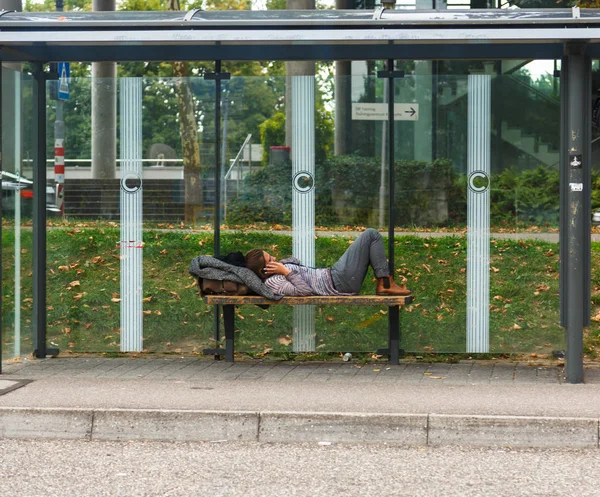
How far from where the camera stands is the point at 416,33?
25.4 ft

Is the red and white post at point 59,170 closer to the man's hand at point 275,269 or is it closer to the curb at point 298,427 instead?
the man's hand at point 275,269

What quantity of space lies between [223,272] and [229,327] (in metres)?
0.54

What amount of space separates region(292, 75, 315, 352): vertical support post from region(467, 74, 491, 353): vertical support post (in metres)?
1.32

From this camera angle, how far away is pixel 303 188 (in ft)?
29.9

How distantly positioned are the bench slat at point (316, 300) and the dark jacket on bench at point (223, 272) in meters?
0.07

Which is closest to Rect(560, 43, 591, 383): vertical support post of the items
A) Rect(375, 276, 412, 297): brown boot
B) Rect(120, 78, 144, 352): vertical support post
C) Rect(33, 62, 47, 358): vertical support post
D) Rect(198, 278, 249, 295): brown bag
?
Rect(375, 276, 412, 297): brown boot

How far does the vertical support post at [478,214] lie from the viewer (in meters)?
8.88

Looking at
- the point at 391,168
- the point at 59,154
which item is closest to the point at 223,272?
the point at 391,168

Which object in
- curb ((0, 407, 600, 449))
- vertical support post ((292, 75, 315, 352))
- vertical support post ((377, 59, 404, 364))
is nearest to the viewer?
curb ((0, 407, 600, 449))

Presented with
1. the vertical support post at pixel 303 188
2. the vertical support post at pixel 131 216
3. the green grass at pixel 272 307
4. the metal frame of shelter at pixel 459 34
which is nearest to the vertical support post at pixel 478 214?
the green grass at pixel 272 307

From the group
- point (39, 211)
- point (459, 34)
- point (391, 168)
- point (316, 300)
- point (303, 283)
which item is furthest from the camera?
point (39, 211)

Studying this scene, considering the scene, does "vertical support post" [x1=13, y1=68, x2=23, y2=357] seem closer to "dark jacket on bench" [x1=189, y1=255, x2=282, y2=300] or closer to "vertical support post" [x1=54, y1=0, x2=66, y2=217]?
"vertical support post" [x1=54, y1=0, x2=66, y2=217]

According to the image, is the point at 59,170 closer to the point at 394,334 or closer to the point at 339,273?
the point at 339,273

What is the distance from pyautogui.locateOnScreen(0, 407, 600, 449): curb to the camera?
633 cm
